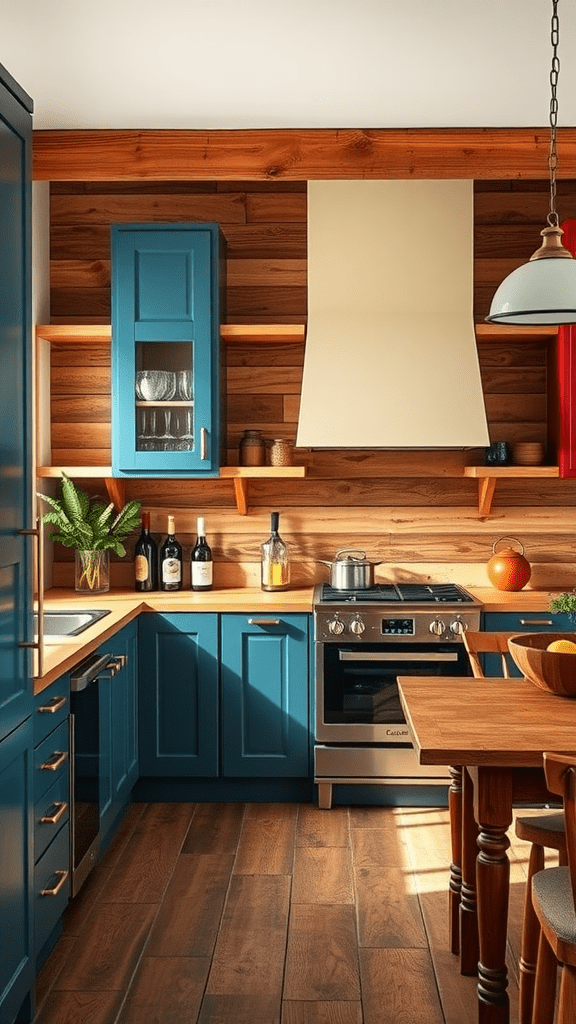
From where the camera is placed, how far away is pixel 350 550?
4.86m

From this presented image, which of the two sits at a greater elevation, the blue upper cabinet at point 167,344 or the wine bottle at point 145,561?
the blue upper cabinet at point 167,344

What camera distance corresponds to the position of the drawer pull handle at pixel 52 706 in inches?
110

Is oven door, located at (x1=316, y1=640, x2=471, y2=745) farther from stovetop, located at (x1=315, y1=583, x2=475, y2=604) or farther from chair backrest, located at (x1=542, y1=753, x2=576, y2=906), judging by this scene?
chair backrest, located at (x1=542, y1=753, x2=576, y2=906)

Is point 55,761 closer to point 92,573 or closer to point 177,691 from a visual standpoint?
point 177,691

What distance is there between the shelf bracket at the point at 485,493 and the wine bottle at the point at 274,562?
0.91 m

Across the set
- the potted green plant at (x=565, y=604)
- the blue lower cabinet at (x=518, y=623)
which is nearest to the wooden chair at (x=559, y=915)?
the potted green plant at (x=565, y=604)

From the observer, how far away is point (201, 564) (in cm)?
473

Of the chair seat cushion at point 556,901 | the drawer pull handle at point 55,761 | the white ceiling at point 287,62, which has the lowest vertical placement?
the chair seat cushion at point 556,901

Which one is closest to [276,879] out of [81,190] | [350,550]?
[350,550]

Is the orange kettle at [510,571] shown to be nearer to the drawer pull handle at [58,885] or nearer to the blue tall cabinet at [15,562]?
the drawer pull handle at [58,885]

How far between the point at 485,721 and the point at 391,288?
250cm

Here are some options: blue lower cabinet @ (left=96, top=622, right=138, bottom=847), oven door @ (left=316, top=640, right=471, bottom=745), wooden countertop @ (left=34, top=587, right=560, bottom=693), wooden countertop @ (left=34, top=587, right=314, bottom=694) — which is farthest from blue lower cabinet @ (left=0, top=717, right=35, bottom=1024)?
oven door @ (left=316, top=640, right=471, bottom=745)

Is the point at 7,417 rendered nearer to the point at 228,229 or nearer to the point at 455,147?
the point at 455,147

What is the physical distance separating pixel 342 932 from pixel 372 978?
0.31 m
